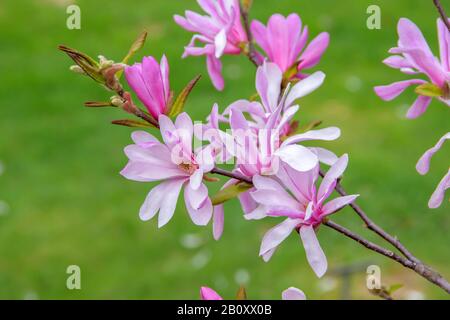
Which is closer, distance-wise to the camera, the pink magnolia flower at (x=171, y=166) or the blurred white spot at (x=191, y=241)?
the pink magnolia flower at (x=171, y=166)

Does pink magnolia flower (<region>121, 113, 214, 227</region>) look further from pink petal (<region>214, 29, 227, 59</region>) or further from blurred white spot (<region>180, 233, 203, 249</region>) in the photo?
blurred white spot (<region>180, 233, 203, 249</region>)

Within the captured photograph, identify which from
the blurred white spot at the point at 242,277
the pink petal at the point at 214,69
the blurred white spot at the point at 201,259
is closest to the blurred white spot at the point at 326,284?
the blurred white spot at the point at 242,277

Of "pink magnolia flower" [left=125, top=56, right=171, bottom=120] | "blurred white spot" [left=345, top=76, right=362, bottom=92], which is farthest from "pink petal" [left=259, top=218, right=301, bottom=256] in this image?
"blurred white spot" [left=345, top=76, right=362, bottom=92]

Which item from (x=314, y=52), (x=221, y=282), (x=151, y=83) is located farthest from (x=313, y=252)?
(x=221, y=282)

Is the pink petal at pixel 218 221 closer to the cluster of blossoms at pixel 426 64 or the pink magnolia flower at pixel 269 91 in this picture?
the pink magnolia flower at pixel 269 91

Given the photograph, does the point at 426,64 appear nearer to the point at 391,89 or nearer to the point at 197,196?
the point at 391,89
